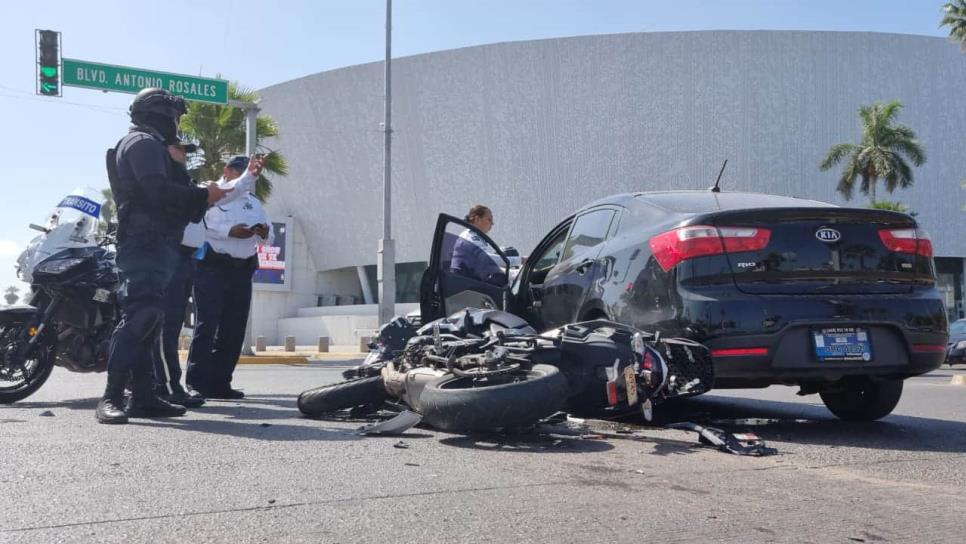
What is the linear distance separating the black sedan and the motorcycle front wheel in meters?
3.85

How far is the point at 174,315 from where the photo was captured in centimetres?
642

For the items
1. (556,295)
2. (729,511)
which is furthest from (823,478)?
(556,295)

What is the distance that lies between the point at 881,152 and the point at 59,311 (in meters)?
44.7

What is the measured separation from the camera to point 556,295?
→ 20.1 feet

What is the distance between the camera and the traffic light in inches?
628

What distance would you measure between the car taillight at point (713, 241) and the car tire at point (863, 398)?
1.16 meters

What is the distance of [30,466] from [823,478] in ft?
10.4

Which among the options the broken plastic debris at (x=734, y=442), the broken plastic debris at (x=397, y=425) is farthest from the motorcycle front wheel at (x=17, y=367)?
the broken plastic debris at (x=734, y=442)

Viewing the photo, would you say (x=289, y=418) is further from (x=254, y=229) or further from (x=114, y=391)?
(x=254, y=229)

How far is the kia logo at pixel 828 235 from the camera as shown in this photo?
4887 mm

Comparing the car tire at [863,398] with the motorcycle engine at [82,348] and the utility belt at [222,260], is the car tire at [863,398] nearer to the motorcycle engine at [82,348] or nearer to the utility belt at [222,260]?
the utility belt at [222,260]

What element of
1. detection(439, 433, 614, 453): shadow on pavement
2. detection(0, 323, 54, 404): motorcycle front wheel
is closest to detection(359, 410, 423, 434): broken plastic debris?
detection(439, 433, 614, 453): shadow on pavement

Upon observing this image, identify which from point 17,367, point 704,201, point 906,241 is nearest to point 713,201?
point 704,201

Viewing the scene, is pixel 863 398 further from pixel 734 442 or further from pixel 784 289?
pixel 734 442
